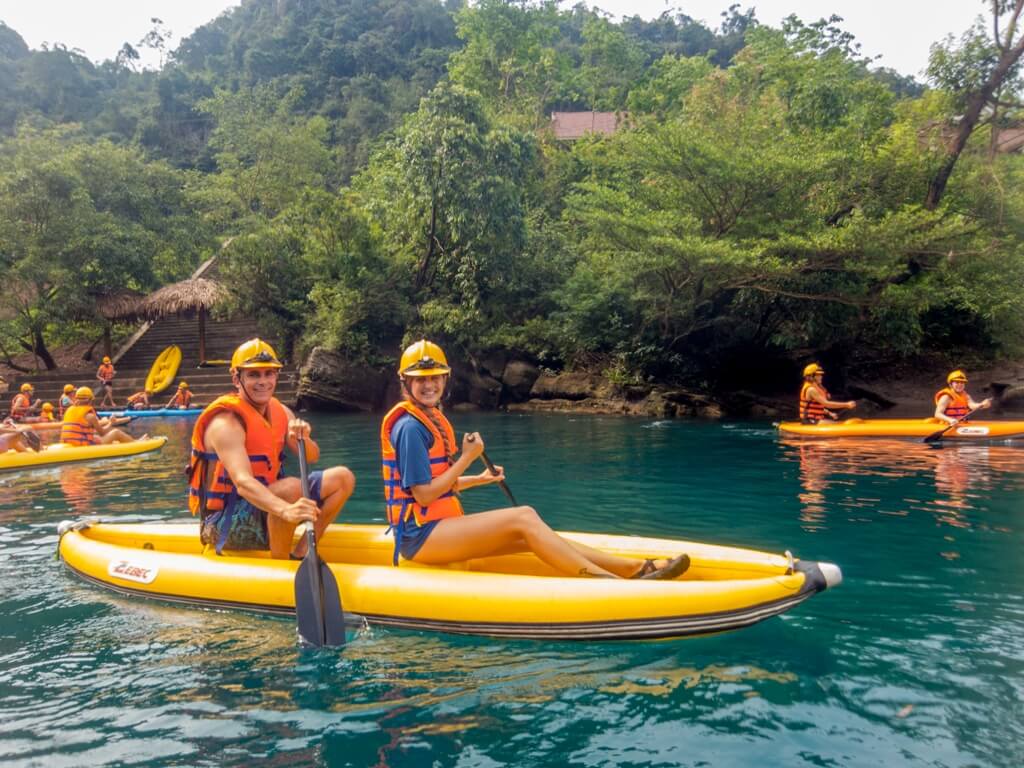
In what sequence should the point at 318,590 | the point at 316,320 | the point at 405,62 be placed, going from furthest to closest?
the point at 405,62, the point at 316,320, the point at 318,590

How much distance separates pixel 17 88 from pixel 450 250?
151ft

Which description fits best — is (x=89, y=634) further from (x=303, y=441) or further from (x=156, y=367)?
(x=156, y=367)

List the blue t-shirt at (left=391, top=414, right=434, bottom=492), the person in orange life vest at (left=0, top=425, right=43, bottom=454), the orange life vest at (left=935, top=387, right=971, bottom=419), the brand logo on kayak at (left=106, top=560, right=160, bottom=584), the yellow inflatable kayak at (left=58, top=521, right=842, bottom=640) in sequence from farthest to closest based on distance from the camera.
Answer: the orange life vest at (left=935, top=387, right=971, bottom=419) → the person in orange life vest at (left=0, top=425, right=43, bottom=454) → the brand logo on kayak at (left=106, top=560, right=160, bottom=584) → the blue t-shirt at (left=391, top=414, right=434, bottom=492) → the yellow inflatable kayak at (left=58, top=521, right=842, bottom=640)

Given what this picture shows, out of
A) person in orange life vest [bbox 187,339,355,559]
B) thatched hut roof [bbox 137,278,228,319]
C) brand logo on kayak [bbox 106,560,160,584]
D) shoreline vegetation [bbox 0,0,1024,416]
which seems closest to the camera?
person in orange life vest [bbox 187,339,355,559]

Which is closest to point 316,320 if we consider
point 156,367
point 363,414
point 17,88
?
point 363,414

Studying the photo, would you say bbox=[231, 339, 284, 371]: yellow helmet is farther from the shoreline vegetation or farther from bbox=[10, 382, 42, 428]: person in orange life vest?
bbox=[10, 382, 42, 428]: person in orange life vest

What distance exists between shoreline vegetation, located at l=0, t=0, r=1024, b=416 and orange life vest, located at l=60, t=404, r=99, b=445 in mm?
7833

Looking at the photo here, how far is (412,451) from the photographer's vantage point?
3.60m

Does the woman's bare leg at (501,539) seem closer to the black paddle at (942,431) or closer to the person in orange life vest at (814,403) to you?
the black paddle at (942,431)

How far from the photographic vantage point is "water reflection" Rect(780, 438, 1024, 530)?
21.6 feet

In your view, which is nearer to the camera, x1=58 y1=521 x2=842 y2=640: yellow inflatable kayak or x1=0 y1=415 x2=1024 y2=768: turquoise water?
x1=0 y1=415 x2=1024 y2=768: turquoise water

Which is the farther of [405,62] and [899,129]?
[405,62]

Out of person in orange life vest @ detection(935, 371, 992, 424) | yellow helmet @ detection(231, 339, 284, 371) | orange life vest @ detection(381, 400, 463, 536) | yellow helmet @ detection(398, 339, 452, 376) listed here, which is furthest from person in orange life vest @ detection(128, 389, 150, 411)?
person in orange life vest @ detection(935, 371, 992, 424)

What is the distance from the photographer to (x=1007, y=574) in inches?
178
